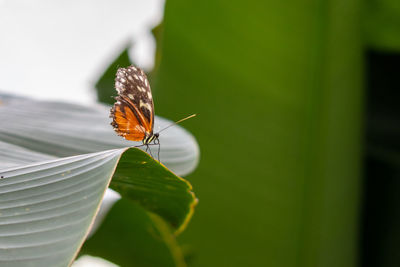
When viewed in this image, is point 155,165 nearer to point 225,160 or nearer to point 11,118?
point 11,118

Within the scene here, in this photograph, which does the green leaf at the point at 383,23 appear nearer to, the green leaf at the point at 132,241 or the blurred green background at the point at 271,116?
the blurred green background at the point at 271,116

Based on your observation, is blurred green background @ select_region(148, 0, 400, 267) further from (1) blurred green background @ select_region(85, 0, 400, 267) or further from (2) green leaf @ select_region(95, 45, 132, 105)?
(2) green leaf @ select_region(95, 45, 132, 105)

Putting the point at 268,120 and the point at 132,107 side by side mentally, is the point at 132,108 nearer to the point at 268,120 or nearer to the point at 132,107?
the point at 132,107

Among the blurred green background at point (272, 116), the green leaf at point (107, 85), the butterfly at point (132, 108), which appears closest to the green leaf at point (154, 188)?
the butterfly at point (132, 108)

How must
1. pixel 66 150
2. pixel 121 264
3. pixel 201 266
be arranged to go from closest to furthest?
pixel 66 150 → pixel 121 264 → pixel 201 266

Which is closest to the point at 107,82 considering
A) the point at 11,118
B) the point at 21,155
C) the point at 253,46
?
Result: the point at 253,46

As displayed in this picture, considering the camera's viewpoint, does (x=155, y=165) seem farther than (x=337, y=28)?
No

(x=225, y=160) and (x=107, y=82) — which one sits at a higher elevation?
(x=107, y=82)

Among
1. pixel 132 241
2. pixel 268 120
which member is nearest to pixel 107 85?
pixel 268 120
